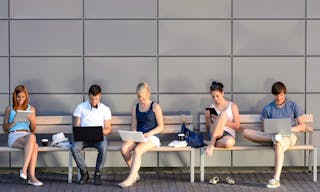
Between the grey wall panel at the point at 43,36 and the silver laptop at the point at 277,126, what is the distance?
121 inches

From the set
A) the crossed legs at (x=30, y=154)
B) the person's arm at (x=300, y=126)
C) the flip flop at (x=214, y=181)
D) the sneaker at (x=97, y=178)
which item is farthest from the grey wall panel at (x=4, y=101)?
the person's arm at (x=300, y=126)

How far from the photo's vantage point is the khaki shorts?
9531 millimetres

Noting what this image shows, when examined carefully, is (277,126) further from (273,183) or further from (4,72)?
(4,72)

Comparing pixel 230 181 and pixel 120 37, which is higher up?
pixel 120 37

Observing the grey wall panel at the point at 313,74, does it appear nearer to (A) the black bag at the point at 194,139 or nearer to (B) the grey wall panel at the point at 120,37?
(A) the black bag at the point at 194,139

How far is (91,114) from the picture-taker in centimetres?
981

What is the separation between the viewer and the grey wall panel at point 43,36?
1032cm

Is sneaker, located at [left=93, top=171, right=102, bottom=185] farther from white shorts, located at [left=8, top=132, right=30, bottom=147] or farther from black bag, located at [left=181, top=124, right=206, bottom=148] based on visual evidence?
black bag, located at [left=181, top=124, right=206, bottom=148]

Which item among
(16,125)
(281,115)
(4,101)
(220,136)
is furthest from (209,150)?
(4,101)

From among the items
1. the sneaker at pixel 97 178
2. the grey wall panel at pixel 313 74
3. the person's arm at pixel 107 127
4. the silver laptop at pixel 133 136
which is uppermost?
the grey wall panel at pixel 313 74
